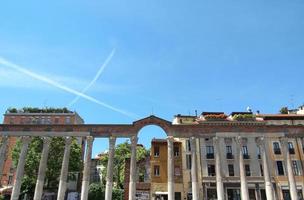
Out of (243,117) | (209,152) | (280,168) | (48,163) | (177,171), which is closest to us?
(280,168)

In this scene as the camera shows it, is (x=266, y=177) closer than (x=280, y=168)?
Yes

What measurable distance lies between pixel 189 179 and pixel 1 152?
83.1 feet

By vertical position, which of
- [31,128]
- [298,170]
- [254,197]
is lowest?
[254,197]

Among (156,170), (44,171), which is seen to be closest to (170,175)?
(156,170)

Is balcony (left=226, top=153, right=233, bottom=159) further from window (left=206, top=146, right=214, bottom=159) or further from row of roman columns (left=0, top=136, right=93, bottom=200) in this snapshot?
row of roman columns (left=0, top=136, right=93, bottom=200)

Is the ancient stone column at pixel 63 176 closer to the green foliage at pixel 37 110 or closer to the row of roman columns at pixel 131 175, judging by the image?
the row of roman columns at pixel 131 175

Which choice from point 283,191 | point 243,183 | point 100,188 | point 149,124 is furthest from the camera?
Result: point 100,188

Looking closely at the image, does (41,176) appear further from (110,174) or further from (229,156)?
(229,156)

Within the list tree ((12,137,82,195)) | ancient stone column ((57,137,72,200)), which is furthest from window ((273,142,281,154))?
tree ((12,137,82,195))

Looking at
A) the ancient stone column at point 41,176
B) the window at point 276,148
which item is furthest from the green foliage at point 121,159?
the window at point 276,148

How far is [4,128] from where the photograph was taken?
124 ft

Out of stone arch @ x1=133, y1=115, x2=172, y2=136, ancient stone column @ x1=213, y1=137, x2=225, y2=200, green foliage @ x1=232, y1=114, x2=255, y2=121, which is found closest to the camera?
ancient stone column @ x1=213, y1=137, x2=225, y2=200

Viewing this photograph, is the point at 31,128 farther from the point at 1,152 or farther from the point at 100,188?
the point at 100,188

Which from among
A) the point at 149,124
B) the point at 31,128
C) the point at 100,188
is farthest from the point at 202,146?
the point at 31,128
